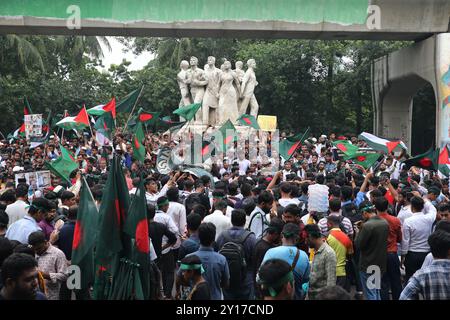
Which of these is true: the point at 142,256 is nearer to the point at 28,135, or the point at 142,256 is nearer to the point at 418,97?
the point at 28,135

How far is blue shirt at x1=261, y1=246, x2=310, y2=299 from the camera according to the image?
5.26m

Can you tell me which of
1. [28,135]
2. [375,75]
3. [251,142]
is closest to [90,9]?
[28,135]

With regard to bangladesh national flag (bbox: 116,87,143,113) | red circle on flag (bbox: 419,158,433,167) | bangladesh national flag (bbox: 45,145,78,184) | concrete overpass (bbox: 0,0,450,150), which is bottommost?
bangladesh national flag (bbox: 45,145,78,184)

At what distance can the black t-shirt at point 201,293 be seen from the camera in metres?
4.67

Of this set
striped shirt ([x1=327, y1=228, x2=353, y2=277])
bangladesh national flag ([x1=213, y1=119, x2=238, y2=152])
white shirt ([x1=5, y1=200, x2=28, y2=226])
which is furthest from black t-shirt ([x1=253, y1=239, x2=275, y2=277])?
bangladesh national flag ([x1=213, y1=119, x2=238, y2=152])

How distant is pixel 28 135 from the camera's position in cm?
1653

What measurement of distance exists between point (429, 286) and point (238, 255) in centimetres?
187

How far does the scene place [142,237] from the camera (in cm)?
492

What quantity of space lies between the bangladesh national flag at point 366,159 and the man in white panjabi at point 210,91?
9.47 metres

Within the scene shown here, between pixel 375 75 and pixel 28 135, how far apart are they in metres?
12.7

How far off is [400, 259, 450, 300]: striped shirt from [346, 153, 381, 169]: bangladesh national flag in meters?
7.01

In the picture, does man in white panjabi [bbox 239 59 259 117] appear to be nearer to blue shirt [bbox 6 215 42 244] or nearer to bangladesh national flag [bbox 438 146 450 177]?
bangladesh national flag [bbox 438 146 450 177]

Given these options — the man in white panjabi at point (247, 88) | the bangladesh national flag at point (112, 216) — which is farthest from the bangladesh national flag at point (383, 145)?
the bangladesh national flag at point (112, 216)

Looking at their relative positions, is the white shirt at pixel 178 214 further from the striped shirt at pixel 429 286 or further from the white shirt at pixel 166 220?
the striped shirt at pixel 429 286
